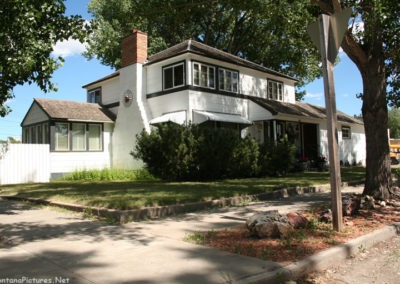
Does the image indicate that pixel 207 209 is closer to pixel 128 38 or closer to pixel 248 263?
pixel 248 263

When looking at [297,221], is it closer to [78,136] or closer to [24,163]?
[24,163]

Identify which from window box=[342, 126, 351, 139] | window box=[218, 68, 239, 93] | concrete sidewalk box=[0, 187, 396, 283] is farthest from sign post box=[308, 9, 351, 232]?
window box=[342, 126, 351, 139]

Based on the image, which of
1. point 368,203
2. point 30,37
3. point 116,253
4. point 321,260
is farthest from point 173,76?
point 321,260

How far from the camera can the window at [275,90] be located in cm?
2494

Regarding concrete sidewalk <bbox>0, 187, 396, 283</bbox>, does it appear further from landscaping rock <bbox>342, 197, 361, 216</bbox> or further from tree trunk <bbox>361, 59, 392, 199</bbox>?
tree trunk <bbox>361, 59, 392, 199</bbox>

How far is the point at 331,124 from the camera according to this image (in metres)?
6.23

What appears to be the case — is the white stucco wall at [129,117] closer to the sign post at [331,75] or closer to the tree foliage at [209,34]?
the tree foliage at [209,34]

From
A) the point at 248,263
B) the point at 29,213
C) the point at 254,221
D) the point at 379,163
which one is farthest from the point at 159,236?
the point at 379,163

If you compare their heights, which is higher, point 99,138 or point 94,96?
point 94,96

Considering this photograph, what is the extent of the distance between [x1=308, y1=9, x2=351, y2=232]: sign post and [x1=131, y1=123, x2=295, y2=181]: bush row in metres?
9.07

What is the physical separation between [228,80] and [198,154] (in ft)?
25.2

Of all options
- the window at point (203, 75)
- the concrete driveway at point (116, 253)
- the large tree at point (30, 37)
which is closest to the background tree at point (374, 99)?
the concrete driveway at point (116, 253)

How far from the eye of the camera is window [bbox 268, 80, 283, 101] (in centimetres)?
2494

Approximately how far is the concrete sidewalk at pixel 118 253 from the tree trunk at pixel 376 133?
3542 millimetres
